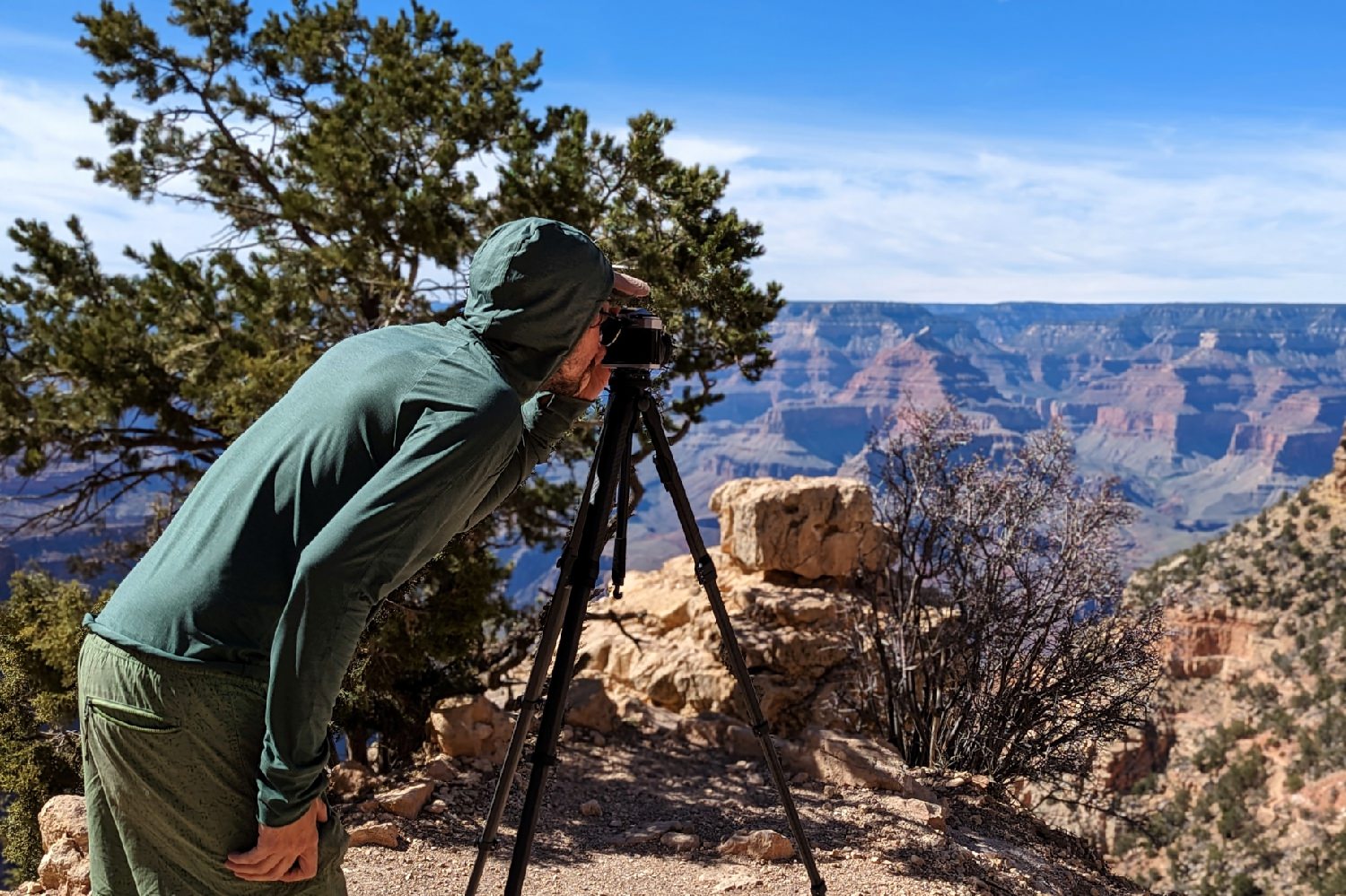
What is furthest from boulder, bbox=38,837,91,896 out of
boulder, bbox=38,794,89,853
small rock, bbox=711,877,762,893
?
small rock, bbox=711,877,762,893

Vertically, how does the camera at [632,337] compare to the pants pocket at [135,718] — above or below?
above

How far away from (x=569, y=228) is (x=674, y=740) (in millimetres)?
5219

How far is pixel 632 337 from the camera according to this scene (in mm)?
2293

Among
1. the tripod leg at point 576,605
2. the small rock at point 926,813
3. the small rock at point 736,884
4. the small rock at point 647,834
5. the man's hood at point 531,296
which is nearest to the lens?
the man's hood at point 531,296

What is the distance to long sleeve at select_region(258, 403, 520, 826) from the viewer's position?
1340mm

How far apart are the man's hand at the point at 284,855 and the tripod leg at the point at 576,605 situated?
0.93 meters

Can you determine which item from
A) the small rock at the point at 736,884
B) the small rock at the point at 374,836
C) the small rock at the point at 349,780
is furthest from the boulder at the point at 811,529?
the small rock at the point at 374,836

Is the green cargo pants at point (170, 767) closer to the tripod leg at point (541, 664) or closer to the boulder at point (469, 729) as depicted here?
the tripod leg at point (541, 664)

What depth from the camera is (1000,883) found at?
4.11 m

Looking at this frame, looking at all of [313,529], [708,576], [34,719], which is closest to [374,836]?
[708,576]

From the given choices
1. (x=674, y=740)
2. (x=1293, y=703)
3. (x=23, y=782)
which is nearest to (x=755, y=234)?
(x=674, y=740)

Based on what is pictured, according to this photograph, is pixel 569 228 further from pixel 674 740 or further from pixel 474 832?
pixel 674 740

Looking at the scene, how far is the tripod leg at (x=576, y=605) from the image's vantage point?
7.90 feet

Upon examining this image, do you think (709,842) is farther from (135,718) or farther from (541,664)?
(135,718)
